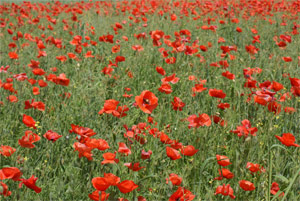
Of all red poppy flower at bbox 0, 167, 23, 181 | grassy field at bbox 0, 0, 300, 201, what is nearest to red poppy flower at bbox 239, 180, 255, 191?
grassy field at bbox 0, 0, 300, 201

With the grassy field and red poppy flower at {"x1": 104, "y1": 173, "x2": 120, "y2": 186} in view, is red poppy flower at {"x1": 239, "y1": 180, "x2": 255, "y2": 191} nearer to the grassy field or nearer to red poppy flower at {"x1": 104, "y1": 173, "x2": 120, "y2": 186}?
the grassy field

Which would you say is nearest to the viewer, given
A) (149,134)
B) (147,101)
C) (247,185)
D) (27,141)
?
(247,185)

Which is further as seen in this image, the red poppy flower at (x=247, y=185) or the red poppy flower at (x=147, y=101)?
the red poppy flower at (x=147, y=101)

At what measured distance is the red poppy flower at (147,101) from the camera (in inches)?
65.2

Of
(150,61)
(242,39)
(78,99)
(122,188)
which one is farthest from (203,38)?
(122,188)

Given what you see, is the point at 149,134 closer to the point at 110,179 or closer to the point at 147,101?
the point at 147,101

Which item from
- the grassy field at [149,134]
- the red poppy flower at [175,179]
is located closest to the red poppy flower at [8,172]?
the grassy field at [149,134]

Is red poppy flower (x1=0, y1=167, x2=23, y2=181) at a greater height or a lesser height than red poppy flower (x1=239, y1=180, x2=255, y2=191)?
greater

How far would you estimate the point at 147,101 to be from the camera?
171 centimetres

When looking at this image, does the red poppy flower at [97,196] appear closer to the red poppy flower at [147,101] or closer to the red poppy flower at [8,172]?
the red poppy flower at [8,172]

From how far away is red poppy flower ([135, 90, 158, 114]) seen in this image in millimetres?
1655

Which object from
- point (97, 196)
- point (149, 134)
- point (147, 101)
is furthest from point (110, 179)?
point (149, 134)

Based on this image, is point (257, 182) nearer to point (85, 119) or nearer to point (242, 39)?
point (85, 119)

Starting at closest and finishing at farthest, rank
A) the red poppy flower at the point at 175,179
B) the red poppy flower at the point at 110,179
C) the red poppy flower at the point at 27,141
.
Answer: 1. the red poppy flower at the point at 110,179
2. the red poppy flower at the point at 175,179
3. the red poppy flower at the point at 27,141
